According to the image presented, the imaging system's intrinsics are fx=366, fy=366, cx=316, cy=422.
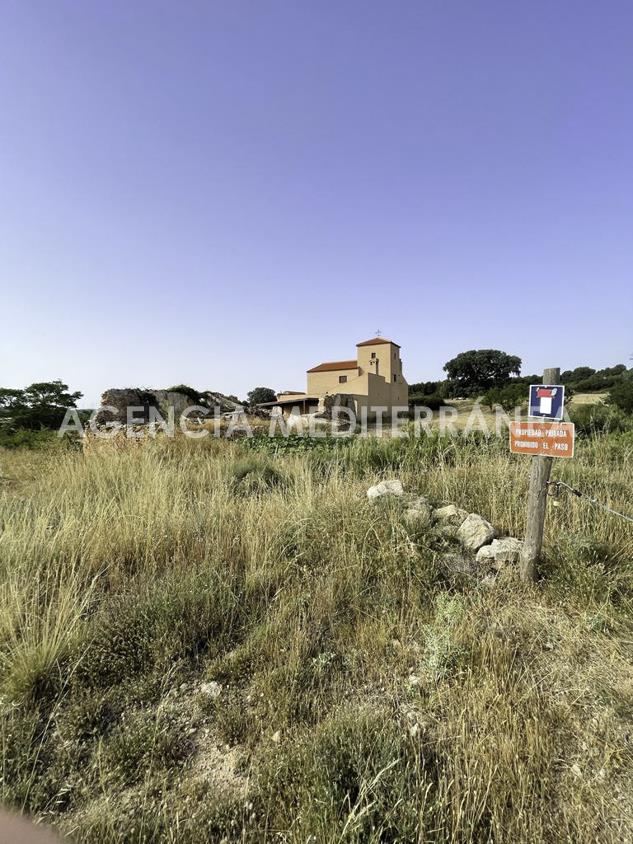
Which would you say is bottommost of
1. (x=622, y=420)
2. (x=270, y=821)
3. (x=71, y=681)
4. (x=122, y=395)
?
(x=270, y=821)

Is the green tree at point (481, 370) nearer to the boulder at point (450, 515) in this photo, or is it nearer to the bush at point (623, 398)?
the bush at point (623, 398)

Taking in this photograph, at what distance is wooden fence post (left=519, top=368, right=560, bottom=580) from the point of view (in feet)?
8.13

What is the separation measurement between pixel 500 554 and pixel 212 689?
2147 millimetres

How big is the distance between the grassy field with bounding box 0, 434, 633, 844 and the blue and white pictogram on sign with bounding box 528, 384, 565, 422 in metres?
0.94

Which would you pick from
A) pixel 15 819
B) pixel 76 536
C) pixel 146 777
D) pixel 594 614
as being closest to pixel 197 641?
pixel 146 777

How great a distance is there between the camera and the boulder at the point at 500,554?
271 cm

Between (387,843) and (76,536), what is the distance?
108 inches

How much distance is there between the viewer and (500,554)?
2.74 meters

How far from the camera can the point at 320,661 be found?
5.86ft

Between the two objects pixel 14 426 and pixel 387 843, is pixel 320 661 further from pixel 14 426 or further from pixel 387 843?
pixel 14 426

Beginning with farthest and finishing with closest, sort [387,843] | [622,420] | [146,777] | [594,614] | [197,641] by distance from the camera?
[622,420]
[594,614]
[197,641]
[146,777]
[387,843]

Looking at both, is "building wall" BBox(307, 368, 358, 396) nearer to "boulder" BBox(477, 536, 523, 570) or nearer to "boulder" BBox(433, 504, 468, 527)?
"boulder" BBox(433, 504, 468, 527)

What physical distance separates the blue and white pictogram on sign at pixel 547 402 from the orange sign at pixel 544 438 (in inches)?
2.1

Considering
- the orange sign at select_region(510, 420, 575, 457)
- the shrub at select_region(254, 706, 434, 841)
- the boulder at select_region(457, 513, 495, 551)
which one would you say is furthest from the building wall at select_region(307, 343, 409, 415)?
the shrub at select_region(254, 706, 434, 841)
